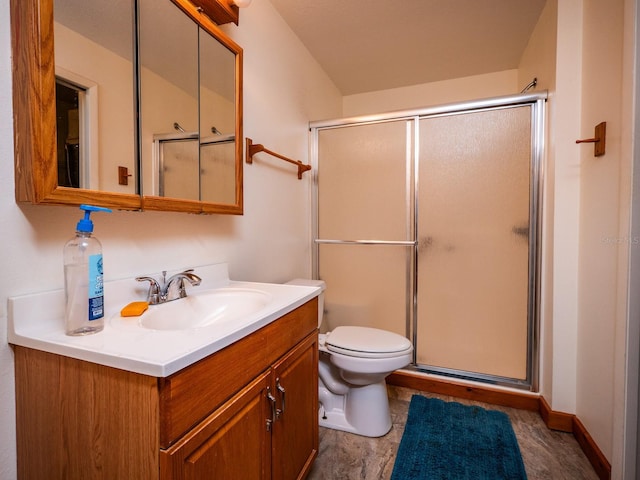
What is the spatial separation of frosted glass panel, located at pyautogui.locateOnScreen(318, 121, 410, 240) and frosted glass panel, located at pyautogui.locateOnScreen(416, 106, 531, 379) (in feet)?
0.53

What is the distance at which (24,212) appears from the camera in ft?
2.51

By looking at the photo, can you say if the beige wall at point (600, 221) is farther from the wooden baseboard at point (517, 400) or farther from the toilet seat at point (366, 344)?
the toilet seat at point (366, 344)

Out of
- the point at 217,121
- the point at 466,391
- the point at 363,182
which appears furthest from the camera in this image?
the point at 363,182

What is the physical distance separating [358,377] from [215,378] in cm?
106

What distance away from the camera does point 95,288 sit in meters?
0.75

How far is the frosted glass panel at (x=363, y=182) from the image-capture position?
7.02ft

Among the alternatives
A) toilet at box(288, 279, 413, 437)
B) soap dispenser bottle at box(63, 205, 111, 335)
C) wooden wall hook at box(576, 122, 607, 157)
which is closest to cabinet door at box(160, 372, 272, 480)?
soap dispenser bottle at box(63, 205, 111, 335)

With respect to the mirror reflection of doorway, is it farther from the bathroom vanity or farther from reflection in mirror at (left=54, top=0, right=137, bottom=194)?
the bathroom vanity

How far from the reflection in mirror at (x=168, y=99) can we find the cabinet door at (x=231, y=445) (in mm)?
709

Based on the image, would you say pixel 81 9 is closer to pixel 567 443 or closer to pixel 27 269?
pixel 27 269

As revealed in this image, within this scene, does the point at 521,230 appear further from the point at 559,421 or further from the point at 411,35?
the point at 411,35

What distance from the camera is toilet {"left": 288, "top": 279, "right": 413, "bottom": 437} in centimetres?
155

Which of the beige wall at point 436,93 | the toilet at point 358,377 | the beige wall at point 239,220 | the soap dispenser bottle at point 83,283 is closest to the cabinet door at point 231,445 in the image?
the soap dispenser bottle at point 83,283

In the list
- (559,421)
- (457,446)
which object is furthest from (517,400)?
Result: (457,446)
